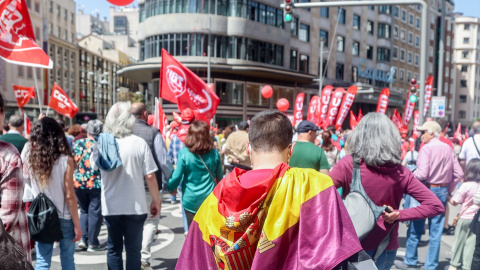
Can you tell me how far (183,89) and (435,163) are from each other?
4.68 m

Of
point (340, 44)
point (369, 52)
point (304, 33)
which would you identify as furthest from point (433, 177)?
point (369, 52)

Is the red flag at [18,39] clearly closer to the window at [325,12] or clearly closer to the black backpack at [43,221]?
the black backpack at [43,221]

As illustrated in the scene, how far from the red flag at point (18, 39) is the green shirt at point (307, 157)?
2.96 meters

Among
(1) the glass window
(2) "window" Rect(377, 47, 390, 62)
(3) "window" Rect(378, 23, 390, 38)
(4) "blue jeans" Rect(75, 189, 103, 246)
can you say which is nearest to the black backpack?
(4) "blue jeans" Rect(75, 189, 103, 246)

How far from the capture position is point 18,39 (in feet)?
16.1

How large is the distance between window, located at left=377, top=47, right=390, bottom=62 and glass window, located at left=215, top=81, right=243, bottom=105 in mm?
22901

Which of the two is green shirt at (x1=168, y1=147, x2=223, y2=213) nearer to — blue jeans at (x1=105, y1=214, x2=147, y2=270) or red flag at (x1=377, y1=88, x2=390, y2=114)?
blue jeans at (x1=105, y1=214, x2=147, y2=270)

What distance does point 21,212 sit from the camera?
2.49 meters

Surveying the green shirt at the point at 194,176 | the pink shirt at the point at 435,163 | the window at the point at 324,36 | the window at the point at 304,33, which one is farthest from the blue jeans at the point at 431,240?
the window at the point at 324,36

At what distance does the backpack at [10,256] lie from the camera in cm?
A: 121

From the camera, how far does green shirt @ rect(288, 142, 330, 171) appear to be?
5.02 metres

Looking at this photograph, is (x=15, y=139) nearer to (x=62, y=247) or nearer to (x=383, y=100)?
(x=62, y=247)

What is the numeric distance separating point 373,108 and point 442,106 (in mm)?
35701

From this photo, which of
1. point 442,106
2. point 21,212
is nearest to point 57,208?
point 21,212
